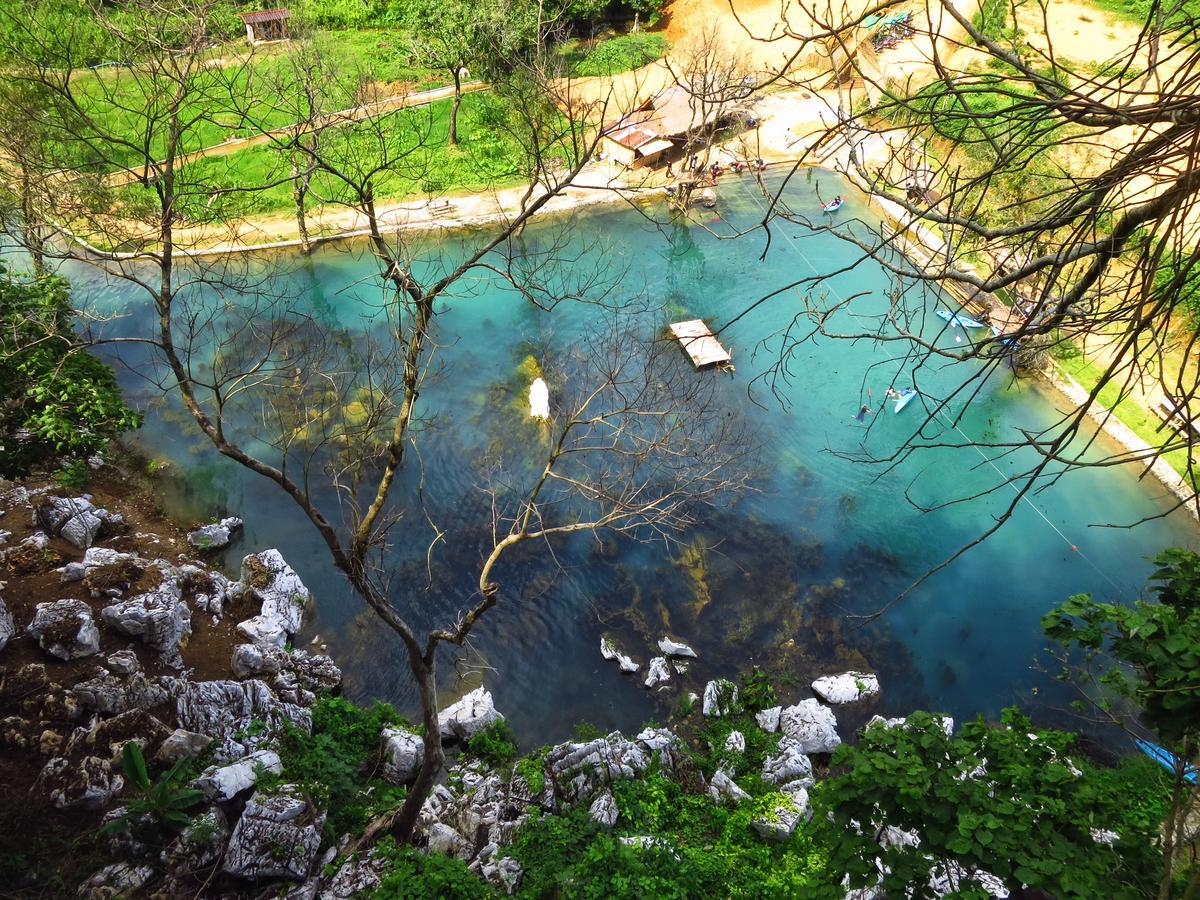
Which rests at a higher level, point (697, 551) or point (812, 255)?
point (812, 255)

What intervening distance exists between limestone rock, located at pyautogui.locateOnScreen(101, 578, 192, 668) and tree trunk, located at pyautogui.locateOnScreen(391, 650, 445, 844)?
11.7ft

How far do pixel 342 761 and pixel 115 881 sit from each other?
80.7 inches

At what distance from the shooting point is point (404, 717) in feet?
29.1

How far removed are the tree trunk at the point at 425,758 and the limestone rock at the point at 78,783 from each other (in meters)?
2.44

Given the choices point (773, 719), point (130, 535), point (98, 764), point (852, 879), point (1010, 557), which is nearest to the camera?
point (852, 879)

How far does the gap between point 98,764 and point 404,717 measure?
294cm

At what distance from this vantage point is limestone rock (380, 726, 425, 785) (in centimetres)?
788

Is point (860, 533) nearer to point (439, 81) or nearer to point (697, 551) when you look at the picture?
point (697, 551)

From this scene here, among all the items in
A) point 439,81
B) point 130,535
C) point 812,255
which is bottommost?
point 130,535

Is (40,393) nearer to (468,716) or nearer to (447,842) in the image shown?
(468,716)

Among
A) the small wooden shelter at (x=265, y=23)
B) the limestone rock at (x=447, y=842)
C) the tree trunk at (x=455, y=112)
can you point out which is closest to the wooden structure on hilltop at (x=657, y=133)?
the tree trunk at (x=455, y=112)

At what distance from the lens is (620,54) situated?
72.8 ft

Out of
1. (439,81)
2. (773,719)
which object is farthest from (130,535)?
(439,81)

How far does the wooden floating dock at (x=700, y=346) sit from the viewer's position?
1349 centimetres
